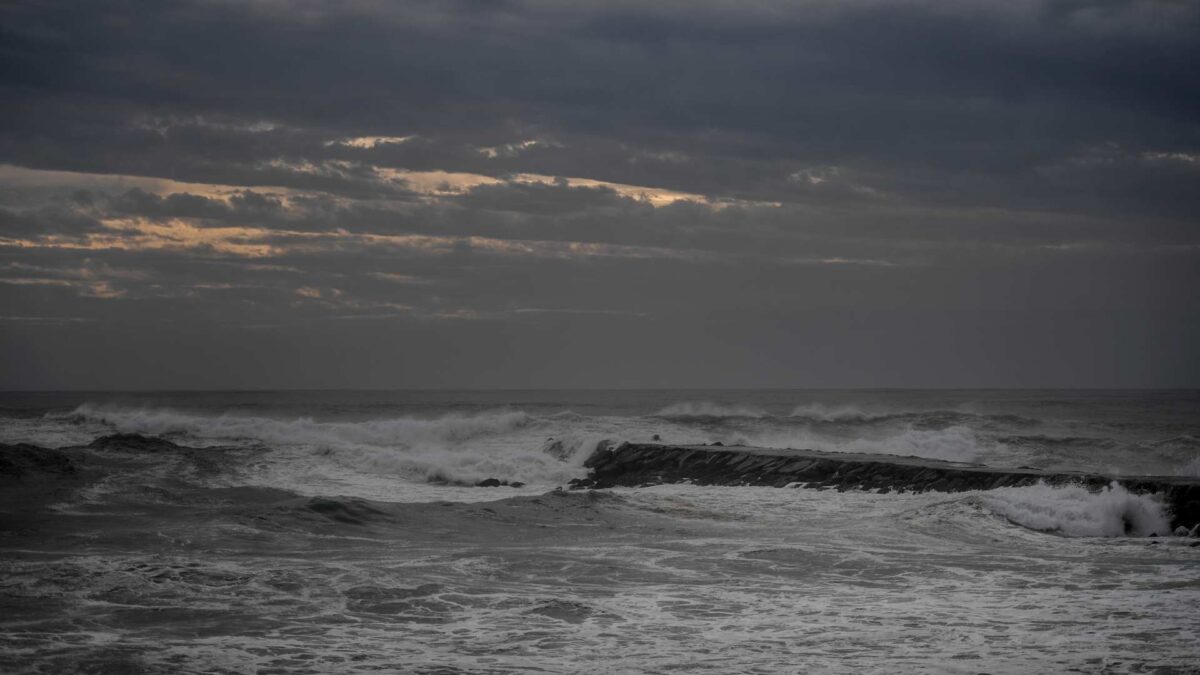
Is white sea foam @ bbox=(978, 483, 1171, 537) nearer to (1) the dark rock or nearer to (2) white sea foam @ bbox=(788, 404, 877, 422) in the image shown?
(1) the dark rock

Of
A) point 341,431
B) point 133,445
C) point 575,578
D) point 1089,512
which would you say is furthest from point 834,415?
point 575,578

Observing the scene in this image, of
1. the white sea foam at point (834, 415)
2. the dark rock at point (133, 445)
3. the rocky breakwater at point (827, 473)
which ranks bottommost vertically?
the white sea foam at point (834, 415)

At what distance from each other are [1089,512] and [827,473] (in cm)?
761

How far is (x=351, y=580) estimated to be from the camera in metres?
12.1

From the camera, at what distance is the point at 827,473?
24953 millimetres

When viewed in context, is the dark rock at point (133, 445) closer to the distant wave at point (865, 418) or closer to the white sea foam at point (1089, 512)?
the white sea foam at point (1089, 512)

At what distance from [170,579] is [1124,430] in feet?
173

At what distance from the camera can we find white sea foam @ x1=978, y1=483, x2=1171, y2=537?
1755 centimetres

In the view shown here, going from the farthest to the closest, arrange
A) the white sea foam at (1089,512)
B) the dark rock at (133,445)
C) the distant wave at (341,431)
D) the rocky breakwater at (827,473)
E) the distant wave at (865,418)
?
the distant wave at (865,418)
the distant wave at (341,431)
the dark rock at (133,445)
the rocky breakwater at (827,473)
the white sea foam at (1089,512)

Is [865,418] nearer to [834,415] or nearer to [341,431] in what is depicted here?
[834,415]

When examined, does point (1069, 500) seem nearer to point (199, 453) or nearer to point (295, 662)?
point (295, 662)

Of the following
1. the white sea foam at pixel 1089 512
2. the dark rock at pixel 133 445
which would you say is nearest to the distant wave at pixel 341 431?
the dark rock at pixel 133 445

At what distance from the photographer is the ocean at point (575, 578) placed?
347 inches

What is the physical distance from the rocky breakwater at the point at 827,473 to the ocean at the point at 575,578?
0.69m
